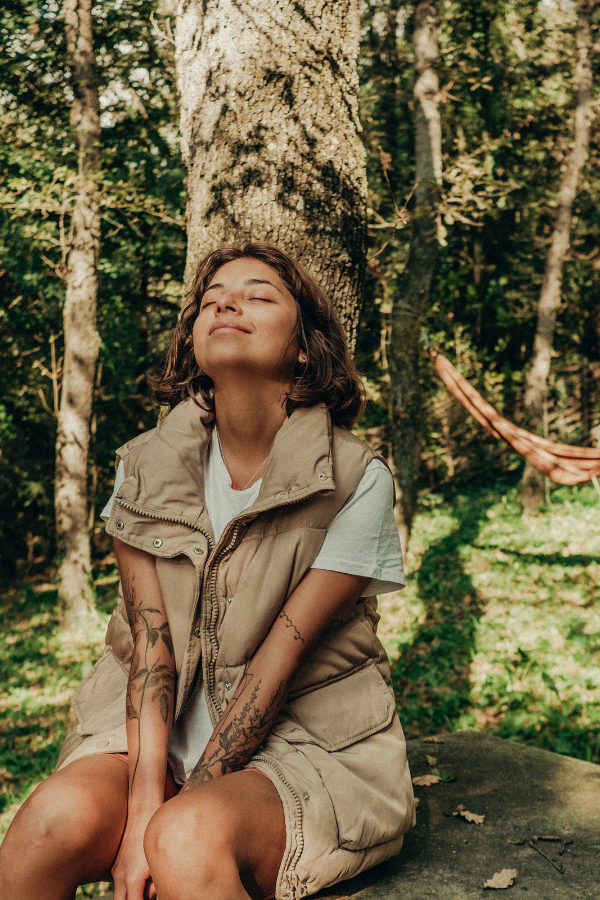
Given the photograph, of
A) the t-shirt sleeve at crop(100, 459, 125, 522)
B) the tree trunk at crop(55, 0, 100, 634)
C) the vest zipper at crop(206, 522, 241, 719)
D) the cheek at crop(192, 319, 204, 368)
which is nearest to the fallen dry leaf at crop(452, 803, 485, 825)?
the vest zipper at crop(206, 522, 241, 719)

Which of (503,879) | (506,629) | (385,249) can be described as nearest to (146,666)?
(503,879)

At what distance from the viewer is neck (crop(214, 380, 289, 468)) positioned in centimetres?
199

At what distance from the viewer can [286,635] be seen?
171 cm

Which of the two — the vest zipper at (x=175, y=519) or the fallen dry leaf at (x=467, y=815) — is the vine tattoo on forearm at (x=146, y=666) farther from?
the fallen dry leaf at (x=467, y=815)

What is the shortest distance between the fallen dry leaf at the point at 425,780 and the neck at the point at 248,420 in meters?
1.18

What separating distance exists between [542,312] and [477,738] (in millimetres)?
7525

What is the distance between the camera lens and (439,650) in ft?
18.0

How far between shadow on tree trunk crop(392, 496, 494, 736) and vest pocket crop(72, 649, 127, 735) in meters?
2.79

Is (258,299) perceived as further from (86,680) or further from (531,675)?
(531,675)

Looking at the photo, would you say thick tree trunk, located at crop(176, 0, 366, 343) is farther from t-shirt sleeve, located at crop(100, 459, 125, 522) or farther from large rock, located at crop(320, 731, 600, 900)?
large rock, located at crop(320, 731, 600, 900)

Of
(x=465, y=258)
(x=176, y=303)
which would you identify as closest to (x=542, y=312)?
(x=465, y=258)

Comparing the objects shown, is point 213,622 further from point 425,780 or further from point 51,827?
point 425,780

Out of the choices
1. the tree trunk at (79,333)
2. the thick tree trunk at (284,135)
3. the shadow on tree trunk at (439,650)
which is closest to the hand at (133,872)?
the thick tree trunk at (284,135)

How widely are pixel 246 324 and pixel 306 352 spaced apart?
0.22 meters
